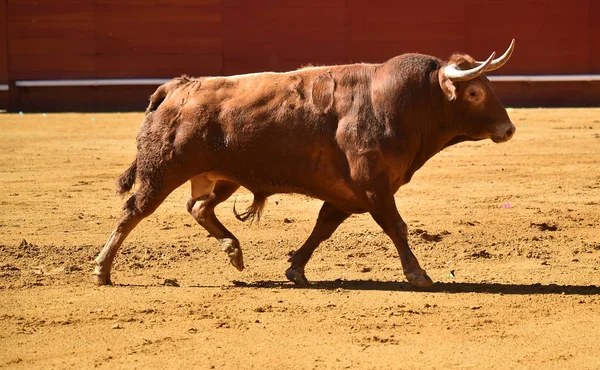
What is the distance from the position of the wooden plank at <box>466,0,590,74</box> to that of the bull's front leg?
958 cm

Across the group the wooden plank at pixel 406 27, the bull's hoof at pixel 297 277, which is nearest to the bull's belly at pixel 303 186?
the bull's hoof at pixel 297 277

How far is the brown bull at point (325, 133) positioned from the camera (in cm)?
575

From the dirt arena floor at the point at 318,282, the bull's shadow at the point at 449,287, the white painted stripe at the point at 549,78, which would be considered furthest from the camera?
the white painted stripe at the point at 549,78

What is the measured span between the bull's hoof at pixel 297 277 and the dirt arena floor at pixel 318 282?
0.16 ft

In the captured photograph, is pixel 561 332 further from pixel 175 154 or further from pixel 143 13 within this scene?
pixel 143 13

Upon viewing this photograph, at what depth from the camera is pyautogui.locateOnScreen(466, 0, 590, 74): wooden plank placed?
1484 centimetres

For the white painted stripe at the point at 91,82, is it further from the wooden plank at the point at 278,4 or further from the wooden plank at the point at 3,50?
the wooden plank at the point at 278,4

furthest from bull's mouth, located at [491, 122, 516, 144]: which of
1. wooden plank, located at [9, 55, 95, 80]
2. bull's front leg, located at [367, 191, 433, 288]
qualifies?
wooden plank, located at [9, 55, 95, 80]

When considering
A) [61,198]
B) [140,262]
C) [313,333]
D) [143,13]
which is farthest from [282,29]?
[313,333]

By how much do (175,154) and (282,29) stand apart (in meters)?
9.40

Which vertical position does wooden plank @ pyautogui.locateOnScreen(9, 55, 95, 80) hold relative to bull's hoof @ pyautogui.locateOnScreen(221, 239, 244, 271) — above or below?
below

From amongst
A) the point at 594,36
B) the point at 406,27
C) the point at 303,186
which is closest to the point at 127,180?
the point at 303,186

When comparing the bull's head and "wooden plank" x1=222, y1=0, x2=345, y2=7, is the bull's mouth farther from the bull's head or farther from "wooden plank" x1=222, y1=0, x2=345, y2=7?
"wooden plank" x1=222, y1=0, x2=345, y2=7

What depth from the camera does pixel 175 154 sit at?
233 inches
